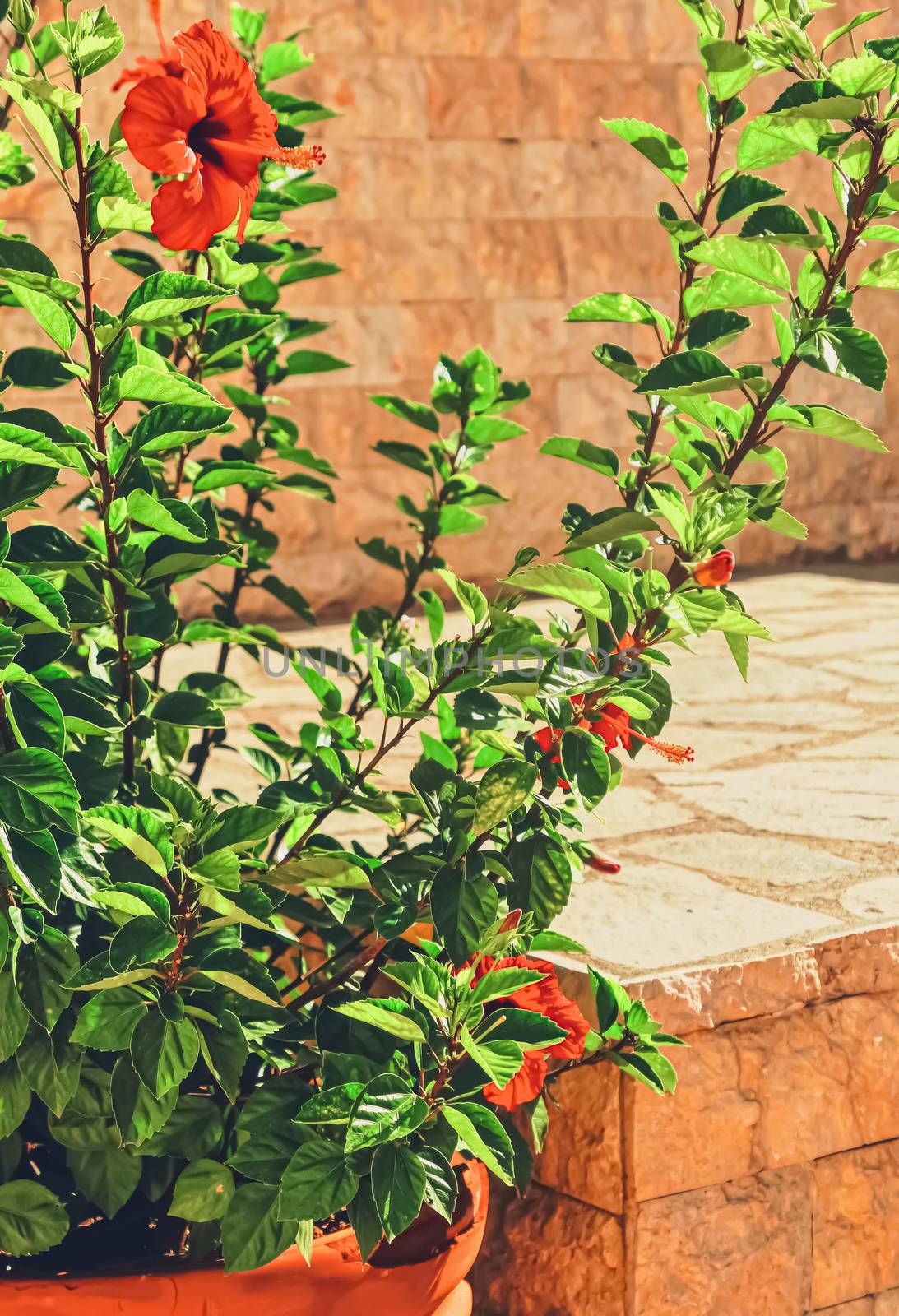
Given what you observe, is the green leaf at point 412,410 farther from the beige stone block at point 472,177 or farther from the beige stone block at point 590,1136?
the beige stone block at point 472,177

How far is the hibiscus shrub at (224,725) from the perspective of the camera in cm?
112

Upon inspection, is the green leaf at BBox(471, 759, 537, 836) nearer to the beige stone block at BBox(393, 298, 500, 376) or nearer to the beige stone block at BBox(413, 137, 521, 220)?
the beige stone block at BBox(393, 298, 500, 376)

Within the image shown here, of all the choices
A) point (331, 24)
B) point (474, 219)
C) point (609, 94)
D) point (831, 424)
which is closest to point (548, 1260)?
point (831, 424)

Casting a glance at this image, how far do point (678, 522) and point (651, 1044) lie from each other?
569 millimetres

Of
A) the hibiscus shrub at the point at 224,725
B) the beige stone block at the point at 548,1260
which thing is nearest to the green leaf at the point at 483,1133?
the hibiscus shrub at the point at 224,725

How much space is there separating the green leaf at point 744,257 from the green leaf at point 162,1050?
702 millimetres

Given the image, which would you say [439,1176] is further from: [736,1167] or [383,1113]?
[736,1167]

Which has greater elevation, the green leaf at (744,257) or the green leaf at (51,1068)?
the green leaf at (744,257)

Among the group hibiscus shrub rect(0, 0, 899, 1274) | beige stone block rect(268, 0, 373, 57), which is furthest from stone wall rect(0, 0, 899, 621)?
hibiscus shrub rect(0, 0, 899, 1274)

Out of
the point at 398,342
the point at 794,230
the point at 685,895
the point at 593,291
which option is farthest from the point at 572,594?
the point at 593,291

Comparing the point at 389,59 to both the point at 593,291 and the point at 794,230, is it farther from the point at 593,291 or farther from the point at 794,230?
the point at 794,230

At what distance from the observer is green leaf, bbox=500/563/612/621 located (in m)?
1.20

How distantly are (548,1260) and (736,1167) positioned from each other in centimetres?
23

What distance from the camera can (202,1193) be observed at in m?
1.30
